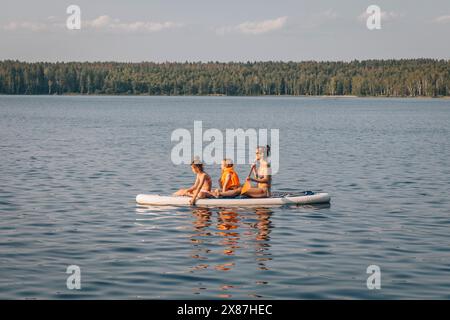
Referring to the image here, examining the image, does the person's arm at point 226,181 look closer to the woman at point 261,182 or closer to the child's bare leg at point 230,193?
the child's bare leg at point 230,193

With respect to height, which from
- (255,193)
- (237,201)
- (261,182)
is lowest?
(237,201)

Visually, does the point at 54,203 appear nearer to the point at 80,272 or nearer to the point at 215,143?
the point at 80,272

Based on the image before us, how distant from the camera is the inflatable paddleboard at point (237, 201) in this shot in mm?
23031

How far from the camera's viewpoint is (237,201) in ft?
75.8

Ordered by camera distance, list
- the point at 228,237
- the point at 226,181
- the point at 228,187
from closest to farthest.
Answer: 1. the point at 228,237
2. the point at 226,181
3. the point at 228,187

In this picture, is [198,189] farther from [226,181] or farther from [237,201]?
[237,201]

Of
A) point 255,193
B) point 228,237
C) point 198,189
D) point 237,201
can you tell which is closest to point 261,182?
point 255,193

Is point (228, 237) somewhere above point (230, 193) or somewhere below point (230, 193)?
below

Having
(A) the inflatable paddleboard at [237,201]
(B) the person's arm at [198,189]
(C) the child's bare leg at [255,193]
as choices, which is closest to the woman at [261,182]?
(C) the child's bare leg at [255,193]

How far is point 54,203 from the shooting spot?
2467 centimetres

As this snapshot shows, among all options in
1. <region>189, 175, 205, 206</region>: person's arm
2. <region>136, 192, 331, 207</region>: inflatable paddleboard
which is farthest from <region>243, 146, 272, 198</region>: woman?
<region>189, 175, 205, 206</region>: person's arm

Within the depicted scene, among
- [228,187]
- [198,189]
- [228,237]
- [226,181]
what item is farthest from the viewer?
[228,187]

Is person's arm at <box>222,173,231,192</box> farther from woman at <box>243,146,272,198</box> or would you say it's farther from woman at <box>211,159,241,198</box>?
woman at <box>243,146,272,198</box>
